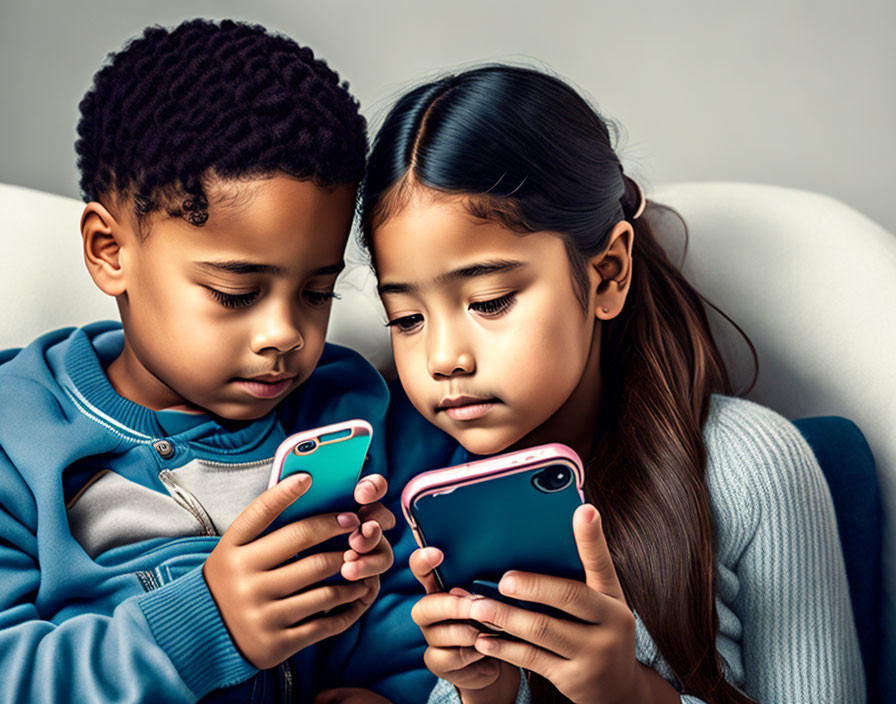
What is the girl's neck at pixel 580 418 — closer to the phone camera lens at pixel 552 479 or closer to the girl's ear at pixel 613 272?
the girl's ear at pixel 613 272

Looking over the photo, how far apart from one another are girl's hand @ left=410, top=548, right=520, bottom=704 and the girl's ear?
1.03 ft

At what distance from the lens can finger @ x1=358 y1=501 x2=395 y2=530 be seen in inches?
28.2

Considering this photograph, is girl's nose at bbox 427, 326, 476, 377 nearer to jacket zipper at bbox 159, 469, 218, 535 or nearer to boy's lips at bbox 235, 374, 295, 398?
boy's lips at bbox 235, 374, 295, 398

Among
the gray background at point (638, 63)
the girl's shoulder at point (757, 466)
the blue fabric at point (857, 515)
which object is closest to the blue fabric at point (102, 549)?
the girl's shoulder at point (757, 466)

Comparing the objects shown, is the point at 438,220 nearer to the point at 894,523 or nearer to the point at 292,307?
the point at 292,307

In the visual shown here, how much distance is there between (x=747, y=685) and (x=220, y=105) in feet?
2.33

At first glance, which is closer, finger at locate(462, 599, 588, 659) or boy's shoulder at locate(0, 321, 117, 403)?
finger at locate(462, 599, 588, 659)

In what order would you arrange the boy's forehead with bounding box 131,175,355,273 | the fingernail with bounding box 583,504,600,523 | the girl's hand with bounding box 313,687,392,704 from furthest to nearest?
the girl's hand with bounding box 313,687,392,704, the boy's forehead with bounding box 131,175,355,273, the fingernail with bounding box 583,504,600,523

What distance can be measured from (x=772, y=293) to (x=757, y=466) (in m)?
0.30

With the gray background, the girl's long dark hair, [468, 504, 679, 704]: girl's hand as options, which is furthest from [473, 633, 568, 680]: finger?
the gray background

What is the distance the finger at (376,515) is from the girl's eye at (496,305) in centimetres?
18

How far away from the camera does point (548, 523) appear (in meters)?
0.64

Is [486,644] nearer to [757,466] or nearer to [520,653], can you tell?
[520,653]

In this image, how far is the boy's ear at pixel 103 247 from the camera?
2.55 feet
